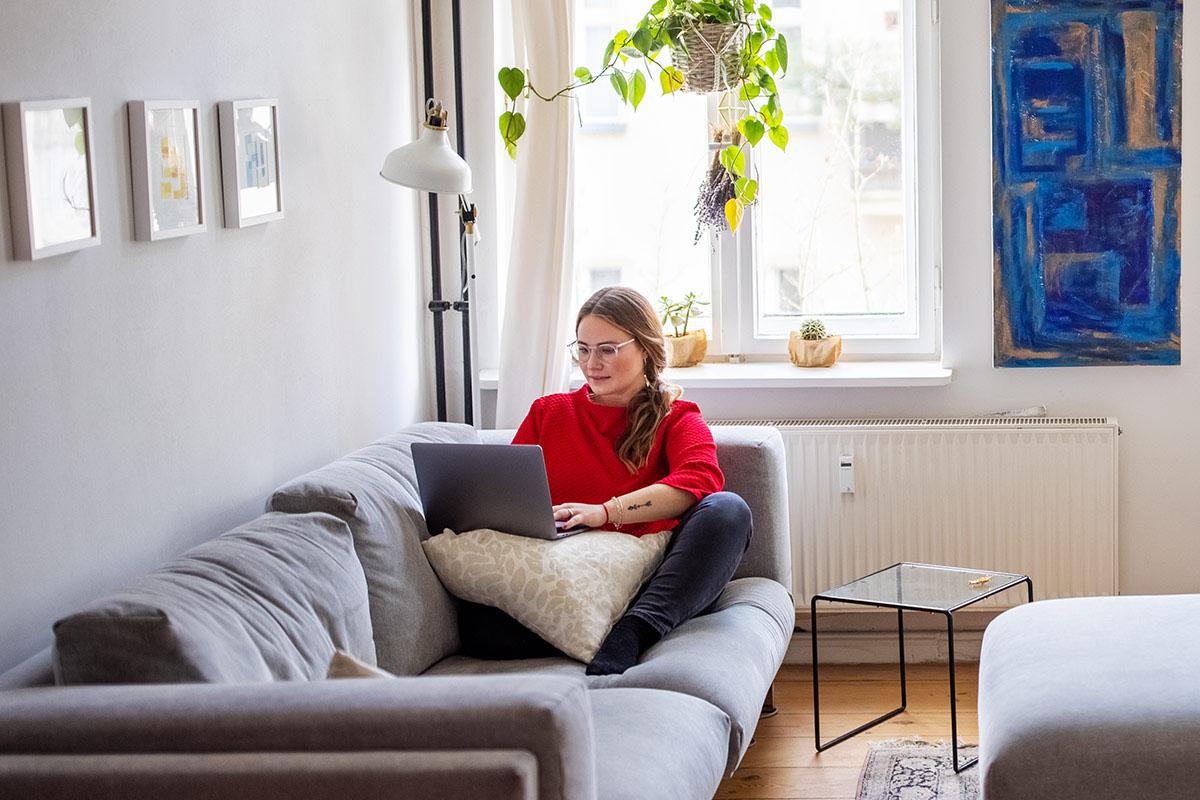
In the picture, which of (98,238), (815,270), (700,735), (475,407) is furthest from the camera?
(815,270)

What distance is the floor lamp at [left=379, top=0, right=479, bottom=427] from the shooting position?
2949 mm

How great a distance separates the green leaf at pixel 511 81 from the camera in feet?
11.5

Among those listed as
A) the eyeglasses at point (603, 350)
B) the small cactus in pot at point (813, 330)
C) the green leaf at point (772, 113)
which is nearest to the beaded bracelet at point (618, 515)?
the eyeglasses at point (603, 350)

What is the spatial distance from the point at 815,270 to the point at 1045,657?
180cm

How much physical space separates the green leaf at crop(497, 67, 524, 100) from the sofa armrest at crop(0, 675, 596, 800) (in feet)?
7.43

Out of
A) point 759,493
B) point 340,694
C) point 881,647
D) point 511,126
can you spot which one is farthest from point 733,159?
point 340,694

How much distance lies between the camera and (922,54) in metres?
3.71

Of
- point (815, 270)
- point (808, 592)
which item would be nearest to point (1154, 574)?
point (808, 592)

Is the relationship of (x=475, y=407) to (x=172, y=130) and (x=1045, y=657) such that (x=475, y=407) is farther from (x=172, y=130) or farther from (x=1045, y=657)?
(x=1045, y=657)

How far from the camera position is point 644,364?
3146 mm

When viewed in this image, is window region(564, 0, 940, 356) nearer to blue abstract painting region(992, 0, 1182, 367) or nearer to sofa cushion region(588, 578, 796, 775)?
blue abstract painting region(992, 0, 1182, 367)

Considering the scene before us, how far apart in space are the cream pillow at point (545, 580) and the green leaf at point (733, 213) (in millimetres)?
1339

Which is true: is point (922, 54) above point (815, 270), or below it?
above

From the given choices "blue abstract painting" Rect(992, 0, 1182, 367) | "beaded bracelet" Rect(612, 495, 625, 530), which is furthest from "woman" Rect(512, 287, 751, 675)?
"blue abstract painting" Rect(992, 0, 1182, 367)
